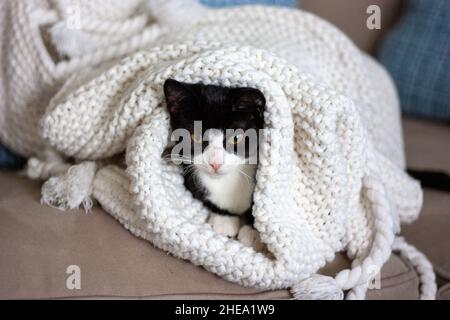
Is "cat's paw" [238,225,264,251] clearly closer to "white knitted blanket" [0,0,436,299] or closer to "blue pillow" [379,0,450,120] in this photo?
"white knitted blanket" [0,0,436,299]

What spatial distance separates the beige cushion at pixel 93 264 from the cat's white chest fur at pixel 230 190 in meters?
0.15

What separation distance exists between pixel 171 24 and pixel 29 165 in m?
0.44

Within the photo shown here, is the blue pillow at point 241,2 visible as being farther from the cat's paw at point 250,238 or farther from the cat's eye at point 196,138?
the cat's paw at point 250,238

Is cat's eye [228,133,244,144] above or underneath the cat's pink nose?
above

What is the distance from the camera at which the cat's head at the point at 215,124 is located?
35.3 inches

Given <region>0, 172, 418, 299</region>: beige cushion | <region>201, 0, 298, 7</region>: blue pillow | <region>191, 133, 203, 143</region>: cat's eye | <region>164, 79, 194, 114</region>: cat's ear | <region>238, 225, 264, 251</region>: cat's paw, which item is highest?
<region>201, 0, 298, 7</region>: blue pillow

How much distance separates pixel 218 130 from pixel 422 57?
2.70 feet

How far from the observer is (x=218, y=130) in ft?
2.99

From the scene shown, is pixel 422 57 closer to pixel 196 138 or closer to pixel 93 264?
pixel 196 138

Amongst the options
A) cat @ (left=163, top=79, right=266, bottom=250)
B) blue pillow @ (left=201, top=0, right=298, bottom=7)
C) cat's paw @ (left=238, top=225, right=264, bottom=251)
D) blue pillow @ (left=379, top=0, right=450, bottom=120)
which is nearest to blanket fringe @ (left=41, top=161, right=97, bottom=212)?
cat @ (left=163, top=79, right=266, bottom=250)

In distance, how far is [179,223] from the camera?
85 centimetres

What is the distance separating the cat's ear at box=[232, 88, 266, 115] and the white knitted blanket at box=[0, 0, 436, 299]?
Result: 0.7 inches

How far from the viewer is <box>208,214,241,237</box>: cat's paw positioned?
3.05ft
